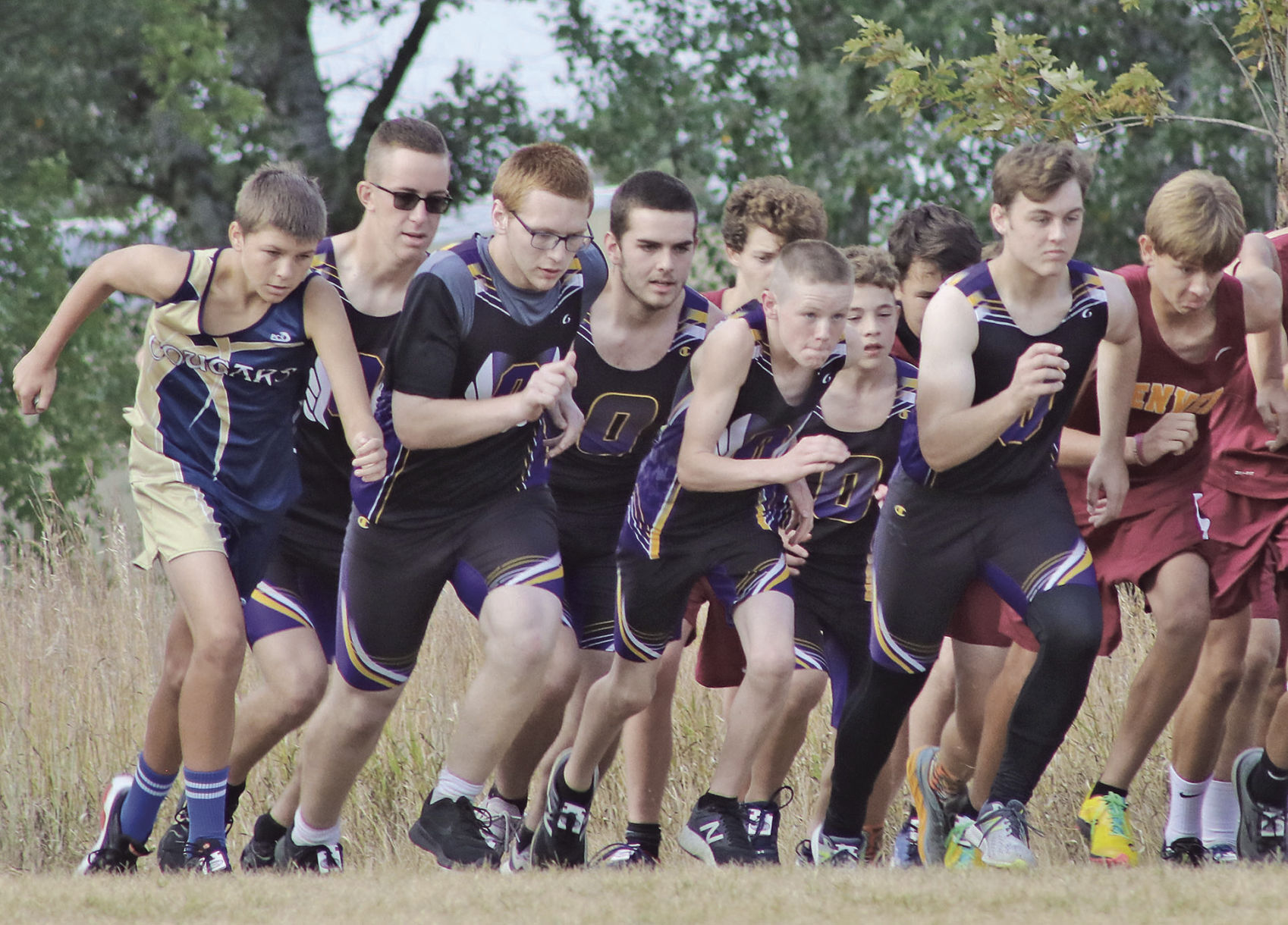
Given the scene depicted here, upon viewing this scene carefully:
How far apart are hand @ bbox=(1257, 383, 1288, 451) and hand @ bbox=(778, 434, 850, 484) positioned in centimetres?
175

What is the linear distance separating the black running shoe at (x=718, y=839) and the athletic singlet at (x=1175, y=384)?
1.74 meters

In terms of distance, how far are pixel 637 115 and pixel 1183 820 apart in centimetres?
1364

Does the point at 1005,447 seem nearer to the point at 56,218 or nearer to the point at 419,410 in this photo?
the point at 419,410

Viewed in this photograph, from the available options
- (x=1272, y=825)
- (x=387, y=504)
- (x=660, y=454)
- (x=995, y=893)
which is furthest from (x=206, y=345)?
(x=1272, y=825)

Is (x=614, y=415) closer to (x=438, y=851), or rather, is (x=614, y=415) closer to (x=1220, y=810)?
(x=438, y=851)

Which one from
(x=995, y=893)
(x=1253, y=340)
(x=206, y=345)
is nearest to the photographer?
(x=995, y=893)

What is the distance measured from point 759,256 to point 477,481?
5.61 ft

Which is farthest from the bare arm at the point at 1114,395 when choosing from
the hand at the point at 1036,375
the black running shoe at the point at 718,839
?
the black running shoe at the point at 718,839

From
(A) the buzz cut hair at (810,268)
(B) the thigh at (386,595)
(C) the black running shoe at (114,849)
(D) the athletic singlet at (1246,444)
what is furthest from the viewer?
(D) the athletic singlet at (1246,444)

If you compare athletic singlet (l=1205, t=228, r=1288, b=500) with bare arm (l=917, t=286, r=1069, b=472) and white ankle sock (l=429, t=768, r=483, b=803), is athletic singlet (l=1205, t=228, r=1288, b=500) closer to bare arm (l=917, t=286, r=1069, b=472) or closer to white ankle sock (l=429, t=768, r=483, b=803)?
bare arm (l=917, t=286, r=1069, b=472)

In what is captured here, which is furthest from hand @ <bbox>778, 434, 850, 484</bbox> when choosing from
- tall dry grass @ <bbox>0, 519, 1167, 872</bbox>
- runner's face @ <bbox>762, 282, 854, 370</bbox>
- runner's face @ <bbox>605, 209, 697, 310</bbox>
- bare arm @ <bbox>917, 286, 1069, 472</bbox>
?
tall dry grass @ <bbox>0, 519, 1167, 872</bbox>

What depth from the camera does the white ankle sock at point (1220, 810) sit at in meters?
5.89

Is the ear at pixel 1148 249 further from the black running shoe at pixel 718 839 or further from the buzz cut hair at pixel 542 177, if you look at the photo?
the black running shoe at pixel 718 839

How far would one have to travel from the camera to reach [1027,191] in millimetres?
4953
